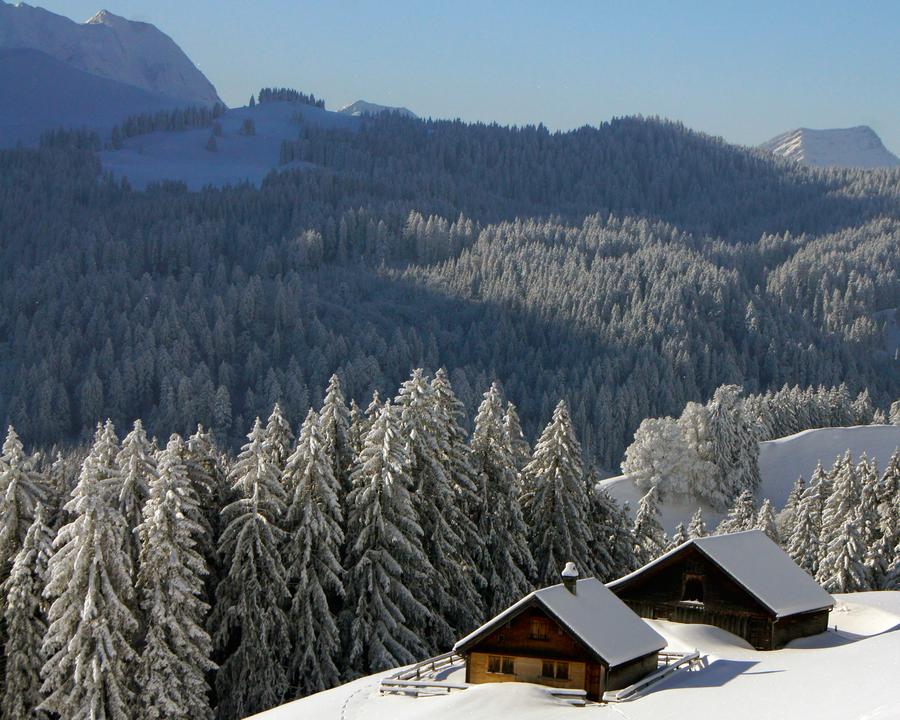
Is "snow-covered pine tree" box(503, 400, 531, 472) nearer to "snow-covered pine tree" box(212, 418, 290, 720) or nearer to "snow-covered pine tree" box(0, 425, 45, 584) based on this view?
"snow-covered pine tree" box(212, 418, 290, 720)

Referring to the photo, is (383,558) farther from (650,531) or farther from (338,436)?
→ (650,531)

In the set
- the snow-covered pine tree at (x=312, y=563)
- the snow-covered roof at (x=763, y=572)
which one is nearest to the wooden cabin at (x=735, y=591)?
the snow-covered roof at (x=763, y=572)

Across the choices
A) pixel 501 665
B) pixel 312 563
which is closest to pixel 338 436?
pixel 312 563

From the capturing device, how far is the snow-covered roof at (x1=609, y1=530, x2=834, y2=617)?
4391 cm

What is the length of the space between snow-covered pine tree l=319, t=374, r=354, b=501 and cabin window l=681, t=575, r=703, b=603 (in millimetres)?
14478

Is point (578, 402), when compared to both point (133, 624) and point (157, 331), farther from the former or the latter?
point (133, 624)

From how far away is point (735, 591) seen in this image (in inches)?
1745

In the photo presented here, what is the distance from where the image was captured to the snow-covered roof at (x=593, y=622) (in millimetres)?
36938

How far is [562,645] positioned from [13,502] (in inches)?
841

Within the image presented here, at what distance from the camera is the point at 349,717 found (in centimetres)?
3572

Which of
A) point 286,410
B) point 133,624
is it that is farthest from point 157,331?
point 133,624

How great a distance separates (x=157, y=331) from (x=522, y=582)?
151251mm

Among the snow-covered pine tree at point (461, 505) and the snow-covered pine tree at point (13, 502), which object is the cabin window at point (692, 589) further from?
the snow-covered pine tree at point (13, 502)

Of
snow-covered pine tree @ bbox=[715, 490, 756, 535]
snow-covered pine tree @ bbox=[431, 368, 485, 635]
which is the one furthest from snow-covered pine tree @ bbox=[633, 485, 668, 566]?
snow-covered pine tree @ bbox=[431, 368, 485, 635]
